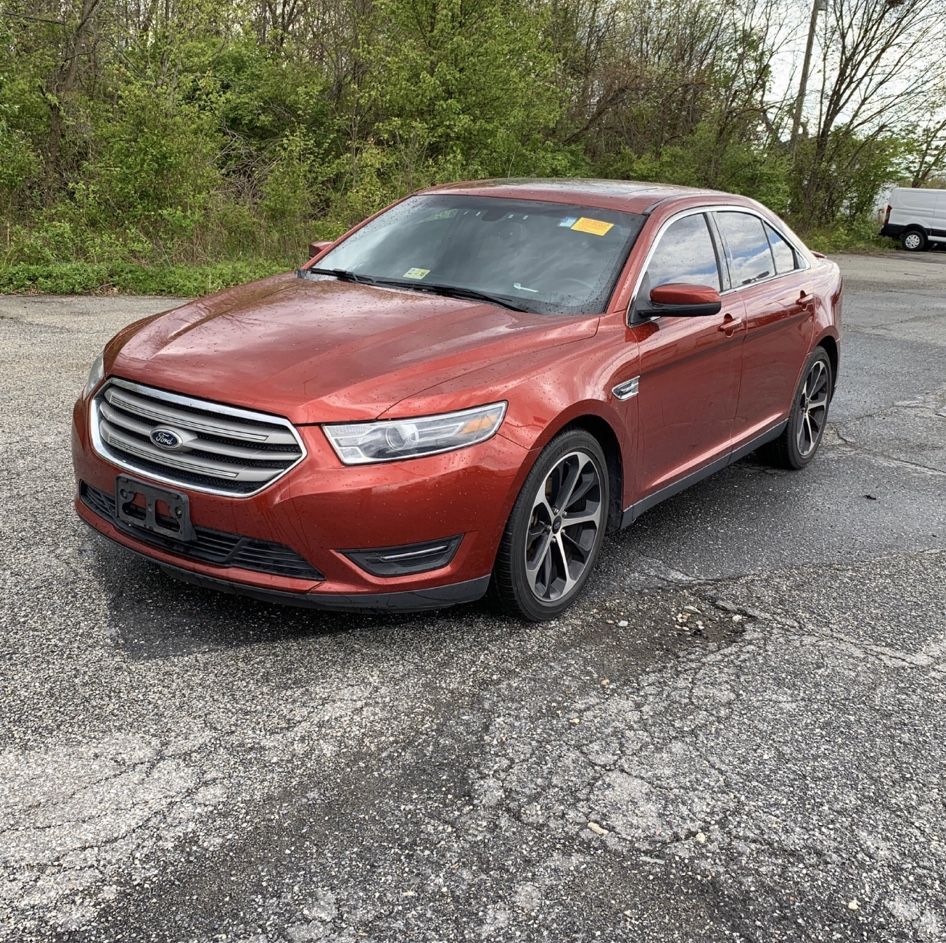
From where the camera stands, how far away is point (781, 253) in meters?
5.49

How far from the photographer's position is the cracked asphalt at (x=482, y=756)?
7.36ft

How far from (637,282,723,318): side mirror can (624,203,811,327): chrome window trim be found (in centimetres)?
9

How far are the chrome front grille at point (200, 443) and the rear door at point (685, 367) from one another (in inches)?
64.3

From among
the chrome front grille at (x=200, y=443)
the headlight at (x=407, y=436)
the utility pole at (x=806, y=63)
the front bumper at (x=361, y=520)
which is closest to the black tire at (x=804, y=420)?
the front bumper at (x=361, y=520)

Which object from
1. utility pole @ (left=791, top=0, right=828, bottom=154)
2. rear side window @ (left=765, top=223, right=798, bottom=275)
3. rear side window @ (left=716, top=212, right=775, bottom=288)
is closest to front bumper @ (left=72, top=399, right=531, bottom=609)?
rear side window @ (left=716, top=212, right=775, bottom=288)

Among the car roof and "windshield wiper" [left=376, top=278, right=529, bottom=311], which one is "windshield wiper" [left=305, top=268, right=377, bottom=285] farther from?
the car roof

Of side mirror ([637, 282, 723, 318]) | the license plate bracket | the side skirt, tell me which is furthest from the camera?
the side skirt

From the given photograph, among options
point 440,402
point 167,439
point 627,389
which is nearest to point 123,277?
point 167,439

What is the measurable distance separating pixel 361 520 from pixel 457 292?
144 centimetres

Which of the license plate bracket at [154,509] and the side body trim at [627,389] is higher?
the side body trim at [627,389]

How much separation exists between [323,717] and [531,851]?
2.75 ft

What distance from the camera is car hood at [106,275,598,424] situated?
122 inches

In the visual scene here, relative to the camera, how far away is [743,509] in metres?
5.17

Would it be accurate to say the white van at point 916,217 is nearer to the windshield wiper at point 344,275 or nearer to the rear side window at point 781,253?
the rear side window at point 781,253
